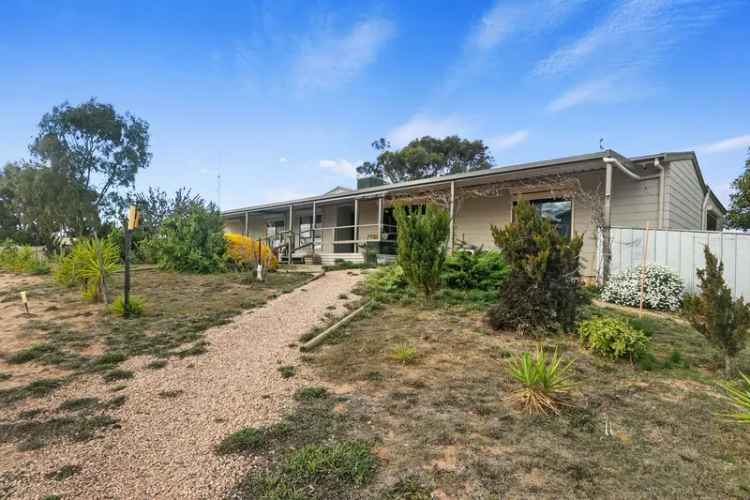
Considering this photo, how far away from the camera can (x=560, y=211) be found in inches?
419

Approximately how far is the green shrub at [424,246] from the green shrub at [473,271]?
1321 mm

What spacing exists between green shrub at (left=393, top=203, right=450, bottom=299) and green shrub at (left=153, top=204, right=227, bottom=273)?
804 cm

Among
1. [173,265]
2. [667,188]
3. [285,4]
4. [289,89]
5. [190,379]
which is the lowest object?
[190,379]

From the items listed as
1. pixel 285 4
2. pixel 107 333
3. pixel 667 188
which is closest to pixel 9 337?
pixel 107 333

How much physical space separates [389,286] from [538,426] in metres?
5.54

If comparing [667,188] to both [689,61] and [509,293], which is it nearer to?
[689,61]

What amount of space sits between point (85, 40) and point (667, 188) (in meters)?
15.4

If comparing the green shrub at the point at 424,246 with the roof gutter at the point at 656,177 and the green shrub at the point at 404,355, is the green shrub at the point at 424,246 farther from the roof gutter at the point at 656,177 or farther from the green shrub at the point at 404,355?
the roof gutter at the point at 656,177

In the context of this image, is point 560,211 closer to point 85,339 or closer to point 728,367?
point 728,367

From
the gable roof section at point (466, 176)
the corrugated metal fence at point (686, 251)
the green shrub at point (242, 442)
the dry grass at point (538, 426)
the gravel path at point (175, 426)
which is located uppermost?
the gable roof section at point (466, 176)

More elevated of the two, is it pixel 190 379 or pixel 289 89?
pixel 289 89

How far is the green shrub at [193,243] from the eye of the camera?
1204 cm

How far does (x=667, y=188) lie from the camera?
28.0 ft

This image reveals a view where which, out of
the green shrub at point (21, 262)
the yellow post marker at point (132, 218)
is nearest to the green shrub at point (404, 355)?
the yellow post marker at point (132, 218)
